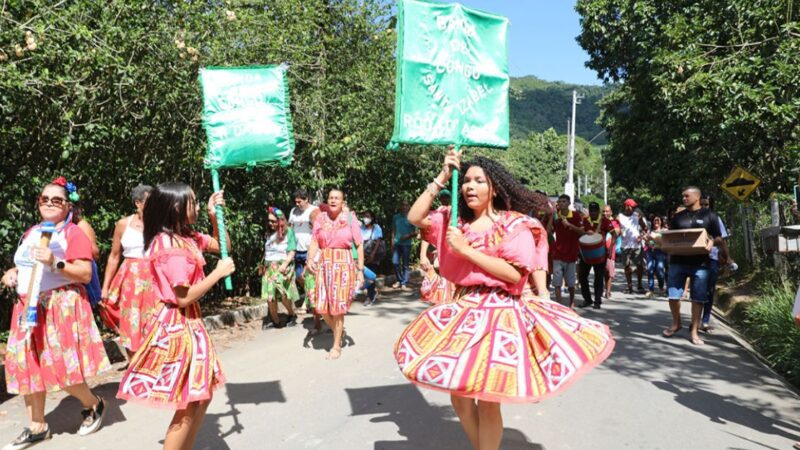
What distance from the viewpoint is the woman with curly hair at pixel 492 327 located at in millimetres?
3184

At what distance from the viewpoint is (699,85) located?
927cm

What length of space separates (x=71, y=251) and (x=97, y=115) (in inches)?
136

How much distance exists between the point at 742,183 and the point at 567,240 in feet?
19.3

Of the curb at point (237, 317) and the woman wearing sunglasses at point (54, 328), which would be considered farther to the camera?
the curb at point (237, 317)

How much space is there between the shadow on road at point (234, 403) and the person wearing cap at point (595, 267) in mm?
6117

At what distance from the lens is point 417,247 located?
1800 cm

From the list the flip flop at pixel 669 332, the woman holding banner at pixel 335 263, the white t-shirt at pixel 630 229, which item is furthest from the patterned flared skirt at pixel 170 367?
the white t-shirt at pixel 630 229

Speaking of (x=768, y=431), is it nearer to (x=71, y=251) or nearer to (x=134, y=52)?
(x=71, y=251)

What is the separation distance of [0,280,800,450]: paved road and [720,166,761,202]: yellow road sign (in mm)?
7485

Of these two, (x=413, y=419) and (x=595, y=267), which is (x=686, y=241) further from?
(x=413, y=419)

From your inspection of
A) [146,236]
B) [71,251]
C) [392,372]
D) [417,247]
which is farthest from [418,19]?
[417,247]

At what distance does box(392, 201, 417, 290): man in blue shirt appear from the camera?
1367 centimetres

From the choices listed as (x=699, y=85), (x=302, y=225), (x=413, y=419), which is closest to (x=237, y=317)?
(x=302, y=225)

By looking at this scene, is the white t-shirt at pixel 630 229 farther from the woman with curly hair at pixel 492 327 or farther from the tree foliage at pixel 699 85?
the woman with curly hair at pixel 492 327
